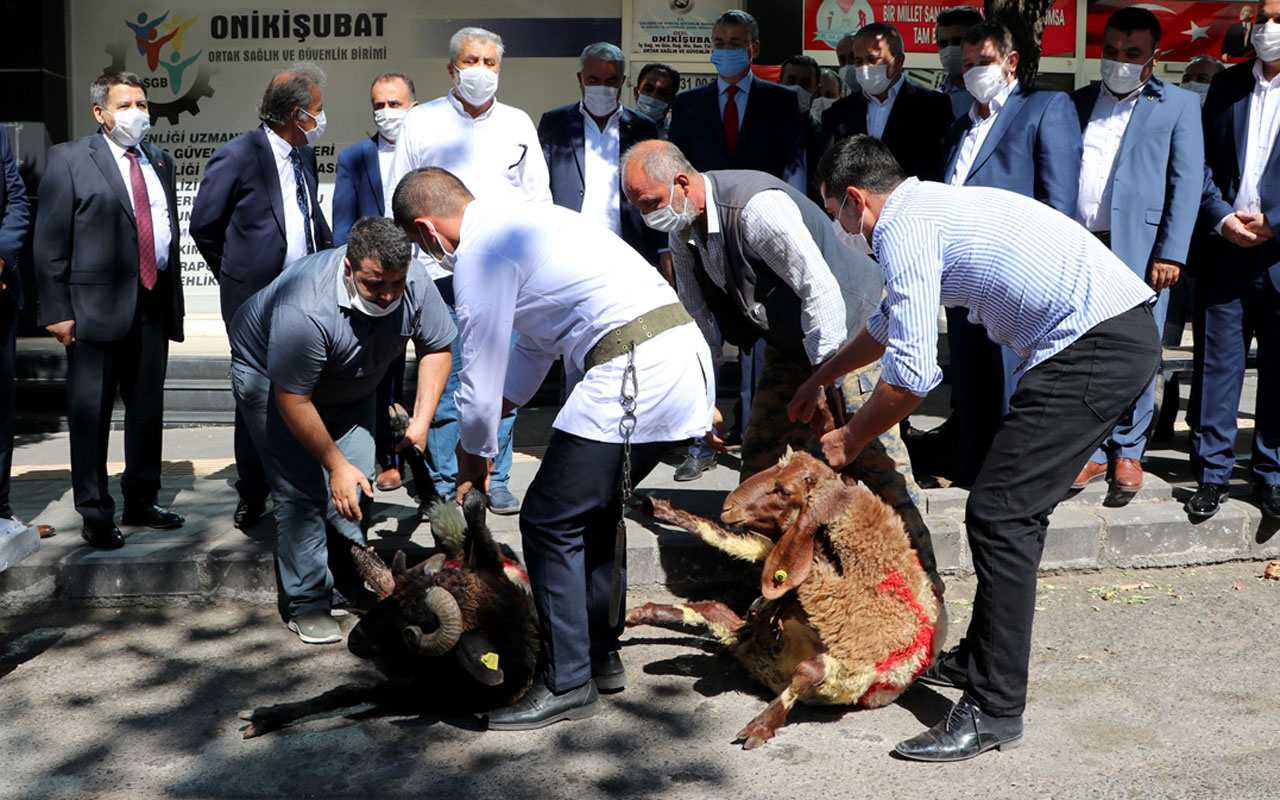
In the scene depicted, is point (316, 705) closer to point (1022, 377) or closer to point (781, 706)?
point (781, 706)

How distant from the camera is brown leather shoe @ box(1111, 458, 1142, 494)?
580 cm

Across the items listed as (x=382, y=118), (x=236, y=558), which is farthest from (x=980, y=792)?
(x=382, y=118)

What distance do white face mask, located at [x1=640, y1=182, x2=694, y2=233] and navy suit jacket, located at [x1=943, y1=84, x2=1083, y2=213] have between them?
79.6 inches

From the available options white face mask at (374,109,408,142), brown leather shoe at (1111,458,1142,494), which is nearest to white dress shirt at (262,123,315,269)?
white face mask at (374,109,408,142)

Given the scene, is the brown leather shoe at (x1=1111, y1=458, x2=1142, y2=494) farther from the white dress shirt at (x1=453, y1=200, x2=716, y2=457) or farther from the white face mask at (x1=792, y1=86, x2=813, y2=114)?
the white face mask at (x1=792, y1=86, x2=813, y2=114)

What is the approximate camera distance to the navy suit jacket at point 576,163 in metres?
6.57

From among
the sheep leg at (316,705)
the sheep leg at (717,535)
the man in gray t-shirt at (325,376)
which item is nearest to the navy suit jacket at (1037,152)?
the sheep leg at (717,535)

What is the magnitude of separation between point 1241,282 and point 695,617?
3232 mm

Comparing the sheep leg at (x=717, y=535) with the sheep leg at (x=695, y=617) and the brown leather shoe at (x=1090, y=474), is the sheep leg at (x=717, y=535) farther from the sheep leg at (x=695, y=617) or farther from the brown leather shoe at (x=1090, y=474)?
the brown leather shoe at (x=1090, y=474)

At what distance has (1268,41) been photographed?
18.2 ft

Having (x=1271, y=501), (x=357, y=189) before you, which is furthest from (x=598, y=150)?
(x=1271, y=501)

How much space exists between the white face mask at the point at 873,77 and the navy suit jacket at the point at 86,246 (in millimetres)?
3839

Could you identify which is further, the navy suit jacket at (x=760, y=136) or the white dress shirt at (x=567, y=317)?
the navy suit jacket at (x=760, y=136)

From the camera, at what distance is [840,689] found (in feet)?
12.8
